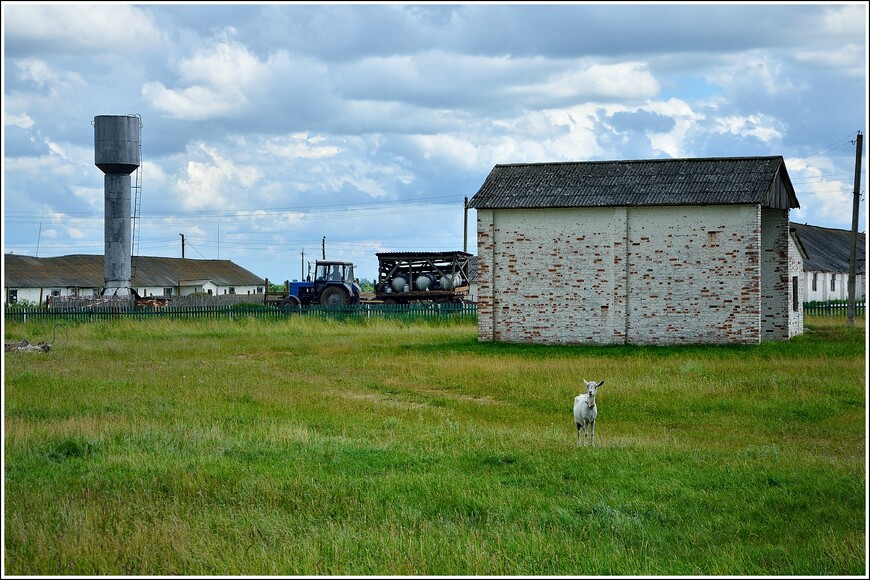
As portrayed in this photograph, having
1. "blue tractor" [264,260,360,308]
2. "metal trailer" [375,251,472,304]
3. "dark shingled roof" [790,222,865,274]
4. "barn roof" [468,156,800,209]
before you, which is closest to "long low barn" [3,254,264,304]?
"blue tractor" [264,260,360,308]

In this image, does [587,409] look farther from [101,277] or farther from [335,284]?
[101,277]

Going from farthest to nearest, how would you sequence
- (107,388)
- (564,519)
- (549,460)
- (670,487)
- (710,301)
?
(710,301) < (107,388) < (549,460) < (670,487) < (564,519)

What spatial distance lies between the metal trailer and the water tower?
13.2 metres

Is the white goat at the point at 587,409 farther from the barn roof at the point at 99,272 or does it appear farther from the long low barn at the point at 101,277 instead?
the barn roof at the point at 99,272

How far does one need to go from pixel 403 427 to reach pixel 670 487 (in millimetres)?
5403

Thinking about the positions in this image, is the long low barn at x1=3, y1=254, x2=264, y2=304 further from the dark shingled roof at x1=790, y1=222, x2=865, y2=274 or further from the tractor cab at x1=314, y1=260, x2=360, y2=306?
the dark shingled roof at x1=790, y1=222, x2=865, y2=274

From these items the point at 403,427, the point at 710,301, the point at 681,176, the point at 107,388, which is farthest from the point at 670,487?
the point at 681,176

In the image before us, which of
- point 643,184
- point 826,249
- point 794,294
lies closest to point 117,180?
point 643,184

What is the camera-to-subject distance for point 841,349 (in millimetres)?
27578

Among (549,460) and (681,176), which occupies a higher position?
(681,176)

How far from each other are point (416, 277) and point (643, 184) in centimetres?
1999

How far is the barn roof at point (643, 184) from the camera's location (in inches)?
1179

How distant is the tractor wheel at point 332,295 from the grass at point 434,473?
2696 centimetres

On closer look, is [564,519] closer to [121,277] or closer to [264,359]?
[264,359]
